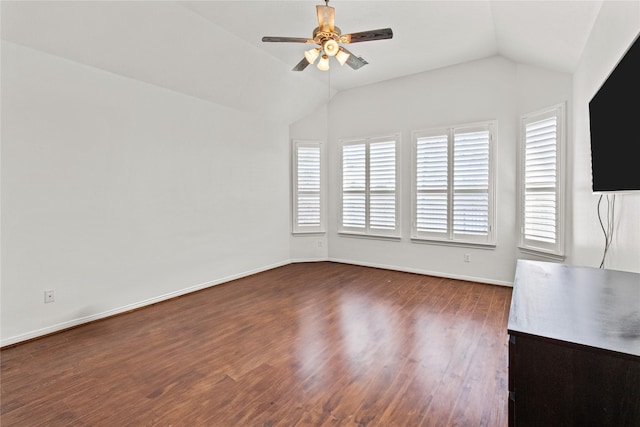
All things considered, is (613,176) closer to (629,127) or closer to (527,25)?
(629,127)

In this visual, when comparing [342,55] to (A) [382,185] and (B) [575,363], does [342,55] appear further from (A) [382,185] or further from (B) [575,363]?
(B) [575,363]

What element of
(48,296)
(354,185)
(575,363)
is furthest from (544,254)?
(48,296)

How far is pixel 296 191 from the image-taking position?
19.7 feet

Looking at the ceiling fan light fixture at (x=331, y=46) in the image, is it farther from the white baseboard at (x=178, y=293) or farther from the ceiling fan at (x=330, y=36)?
the white baseboard at (x=178, y=293)

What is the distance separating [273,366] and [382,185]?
150 inches

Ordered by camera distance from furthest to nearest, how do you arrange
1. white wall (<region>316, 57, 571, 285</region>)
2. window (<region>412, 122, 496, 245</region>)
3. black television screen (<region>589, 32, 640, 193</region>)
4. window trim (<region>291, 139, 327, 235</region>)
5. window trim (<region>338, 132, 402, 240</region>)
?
window trim (<region>291, 139, 327, 235</region>), window trim (<region>338, 132, 402, 240</region>), window (<region>412, 122, 496, 245</region>), white wall (<region>316, 57, 571, 285</region>), black television screen (<region>589, 32, 640, 193</region>)

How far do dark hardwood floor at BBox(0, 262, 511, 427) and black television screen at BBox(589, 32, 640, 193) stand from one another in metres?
1.52

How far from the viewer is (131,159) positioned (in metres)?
3.62

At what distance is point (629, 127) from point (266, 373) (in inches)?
105

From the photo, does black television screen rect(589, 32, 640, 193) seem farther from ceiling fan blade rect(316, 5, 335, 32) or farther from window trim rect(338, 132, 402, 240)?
window trim rect(338, 132, 402, 240)

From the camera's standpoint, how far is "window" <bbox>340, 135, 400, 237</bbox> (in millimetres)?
5387

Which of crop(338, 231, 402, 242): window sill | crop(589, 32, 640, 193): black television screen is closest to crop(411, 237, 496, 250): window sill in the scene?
crop(338, 231, 402, 242): window sill

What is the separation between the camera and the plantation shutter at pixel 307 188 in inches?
237

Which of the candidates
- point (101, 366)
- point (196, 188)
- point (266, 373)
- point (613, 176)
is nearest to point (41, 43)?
point (196, 188)
